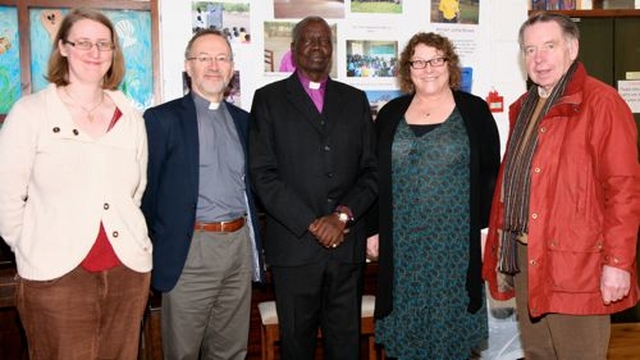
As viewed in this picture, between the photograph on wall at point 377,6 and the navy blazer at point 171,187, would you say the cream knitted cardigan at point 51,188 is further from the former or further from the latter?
the photograph on wall at point 377,6

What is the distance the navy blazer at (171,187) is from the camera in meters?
2.45

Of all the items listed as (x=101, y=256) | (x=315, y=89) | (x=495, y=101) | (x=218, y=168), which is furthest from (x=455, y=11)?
(x=101, y=256)

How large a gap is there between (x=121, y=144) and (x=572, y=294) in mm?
1637

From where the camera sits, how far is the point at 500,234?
232 cm

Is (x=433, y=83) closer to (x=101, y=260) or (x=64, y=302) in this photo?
(x=101, y=260)

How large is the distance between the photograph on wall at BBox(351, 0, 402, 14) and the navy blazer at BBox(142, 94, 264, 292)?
57.7 inches

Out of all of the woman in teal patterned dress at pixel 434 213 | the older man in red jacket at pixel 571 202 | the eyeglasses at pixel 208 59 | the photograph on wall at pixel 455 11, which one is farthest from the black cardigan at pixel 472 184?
the photograph on wall at pixel 455 11

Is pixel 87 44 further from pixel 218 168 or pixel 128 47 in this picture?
pixel 128 47

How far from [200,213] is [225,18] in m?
1.37

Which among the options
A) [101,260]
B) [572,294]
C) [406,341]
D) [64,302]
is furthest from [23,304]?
[572,294]

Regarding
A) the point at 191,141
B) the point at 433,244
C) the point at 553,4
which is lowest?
the point at 433,244

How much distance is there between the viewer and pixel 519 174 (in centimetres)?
221

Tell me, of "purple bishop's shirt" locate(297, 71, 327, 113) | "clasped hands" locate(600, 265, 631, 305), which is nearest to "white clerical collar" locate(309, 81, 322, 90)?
"purple bishop's shirt" locate(297, 71, 327, 113)

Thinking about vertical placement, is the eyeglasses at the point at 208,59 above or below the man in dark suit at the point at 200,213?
above
